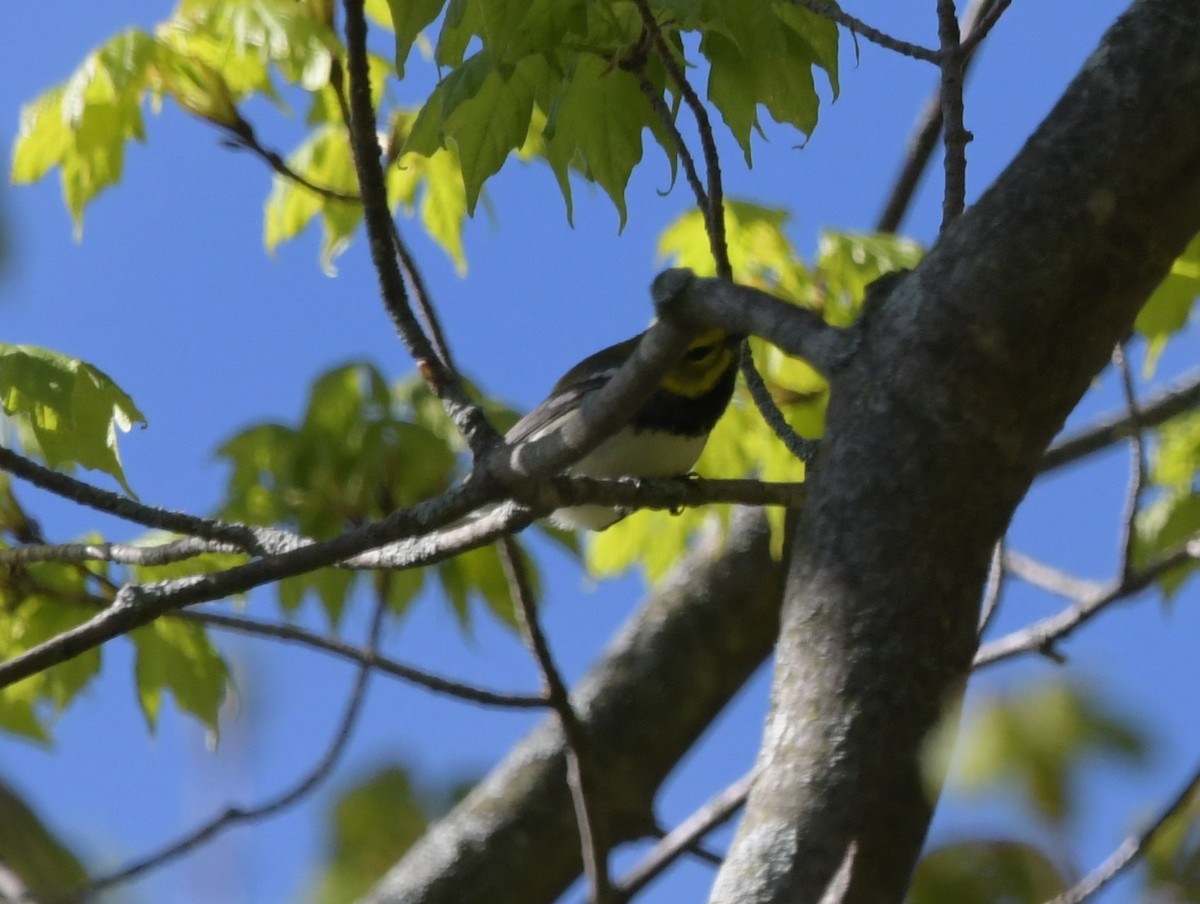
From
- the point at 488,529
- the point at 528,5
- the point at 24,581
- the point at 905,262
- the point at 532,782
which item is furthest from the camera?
the point at 532,782

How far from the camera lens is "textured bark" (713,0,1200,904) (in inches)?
40.4

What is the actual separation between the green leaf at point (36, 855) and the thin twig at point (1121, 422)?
1.70 m

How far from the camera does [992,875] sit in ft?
2.37

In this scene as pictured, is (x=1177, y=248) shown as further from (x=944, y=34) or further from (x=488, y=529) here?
(x=488, y=529)

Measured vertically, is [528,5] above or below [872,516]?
above

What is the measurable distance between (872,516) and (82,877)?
66 cm

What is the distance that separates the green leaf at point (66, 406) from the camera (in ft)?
5.89

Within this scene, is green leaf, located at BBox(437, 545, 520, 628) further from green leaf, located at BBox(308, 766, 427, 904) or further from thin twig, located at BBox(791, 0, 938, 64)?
thin twig, located at BBox(791, 0, 938, 64)

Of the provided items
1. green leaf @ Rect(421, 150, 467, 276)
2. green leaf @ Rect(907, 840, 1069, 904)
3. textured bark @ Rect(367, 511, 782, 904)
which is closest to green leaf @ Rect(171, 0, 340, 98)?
green leaf @ Rect(421, 150, 467, 276)

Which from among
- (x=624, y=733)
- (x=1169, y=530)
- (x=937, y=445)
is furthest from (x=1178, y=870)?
(x=624, y=733)

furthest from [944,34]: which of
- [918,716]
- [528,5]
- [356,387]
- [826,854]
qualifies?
[356,387]

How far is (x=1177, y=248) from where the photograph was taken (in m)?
→ 1.22

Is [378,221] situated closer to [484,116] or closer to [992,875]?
[484,116]

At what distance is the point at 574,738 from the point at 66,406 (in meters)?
0.89
